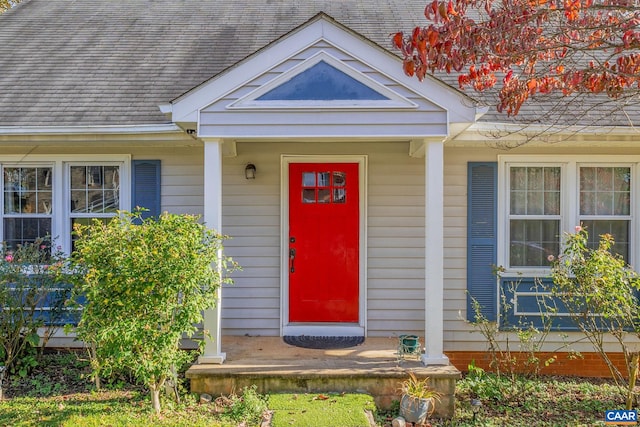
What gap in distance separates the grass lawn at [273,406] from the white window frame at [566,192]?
1.50 m

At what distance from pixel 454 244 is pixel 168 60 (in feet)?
16.2

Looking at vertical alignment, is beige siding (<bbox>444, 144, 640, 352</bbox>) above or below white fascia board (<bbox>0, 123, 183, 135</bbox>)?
below

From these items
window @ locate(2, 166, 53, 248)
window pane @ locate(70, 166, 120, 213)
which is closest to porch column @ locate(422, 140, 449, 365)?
window pane @ locate(70, 166, 120, 213)

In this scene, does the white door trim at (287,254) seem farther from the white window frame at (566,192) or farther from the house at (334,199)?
the white window frame at (566,192)

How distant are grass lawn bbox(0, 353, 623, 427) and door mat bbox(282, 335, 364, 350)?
44.1 inches

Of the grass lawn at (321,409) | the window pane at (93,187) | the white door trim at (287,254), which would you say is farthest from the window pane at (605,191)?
the window pane at (93,187)

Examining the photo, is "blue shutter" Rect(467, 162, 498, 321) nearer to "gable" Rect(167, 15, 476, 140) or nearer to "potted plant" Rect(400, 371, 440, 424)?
"gable" Rect(167, 15, 476, 140)

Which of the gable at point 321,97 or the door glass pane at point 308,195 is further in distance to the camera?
the door glass pane at point 308,195

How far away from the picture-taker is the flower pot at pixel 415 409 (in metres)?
4.52

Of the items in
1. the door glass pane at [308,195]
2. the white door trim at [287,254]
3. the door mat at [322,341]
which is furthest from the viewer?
the door glass pane at [308,195]

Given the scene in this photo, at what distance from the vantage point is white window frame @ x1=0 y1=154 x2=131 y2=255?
6.30m

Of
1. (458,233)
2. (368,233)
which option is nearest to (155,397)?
(368,233)

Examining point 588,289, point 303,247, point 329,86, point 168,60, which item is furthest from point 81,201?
point 588,289

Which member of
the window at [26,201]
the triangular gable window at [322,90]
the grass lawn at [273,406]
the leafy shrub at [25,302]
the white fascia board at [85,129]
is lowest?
the grass lawn at [273,406]
